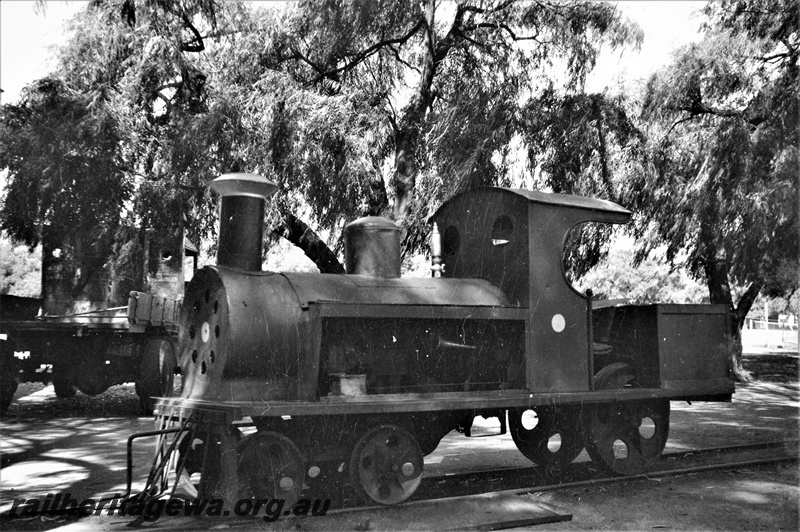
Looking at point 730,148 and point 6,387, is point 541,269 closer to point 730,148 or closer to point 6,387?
point 730,148

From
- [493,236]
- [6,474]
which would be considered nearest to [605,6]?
[493,236]

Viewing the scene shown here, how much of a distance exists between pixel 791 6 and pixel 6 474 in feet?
40.3

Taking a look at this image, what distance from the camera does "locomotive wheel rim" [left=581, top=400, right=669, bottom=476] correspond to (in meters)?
6.74

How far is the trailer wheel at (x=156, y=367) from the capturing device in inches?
424

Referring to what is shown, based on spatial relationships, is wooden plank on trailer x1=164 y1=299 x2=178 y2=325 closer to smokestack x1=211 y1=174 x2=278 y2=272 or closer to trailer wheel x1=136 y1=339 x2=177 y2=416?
trailer wheel x1=136 y1=339 x2=177 y2=416

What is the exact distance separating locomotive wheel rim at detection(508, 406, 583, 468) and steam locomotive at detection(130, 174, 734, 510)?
0.05 ft

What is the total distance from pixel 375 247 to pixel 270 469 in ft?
7.01

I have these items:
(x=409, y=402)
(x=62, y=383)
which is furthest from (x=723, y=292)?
(x=62, y=383)

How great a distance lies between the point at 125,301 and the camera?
37.0 feet

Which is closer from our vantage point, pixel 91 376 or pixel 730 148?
pixel 91 376

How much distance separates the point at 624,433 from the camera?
6.98 m

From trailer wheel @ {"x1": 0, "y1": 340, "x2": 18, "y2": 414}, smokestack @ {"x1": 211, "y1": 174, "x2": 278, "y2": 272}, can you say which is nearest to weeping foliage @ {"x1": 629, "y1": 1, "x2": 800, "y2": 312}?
smokestack @ {"x1": 211, "y1": 174, "x2": 278, "y2": 272}

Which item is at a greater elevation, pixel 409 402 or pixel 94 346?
pixel 94 346

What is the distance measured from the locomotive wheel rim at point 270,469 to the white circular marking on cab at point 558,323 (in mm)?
2578
